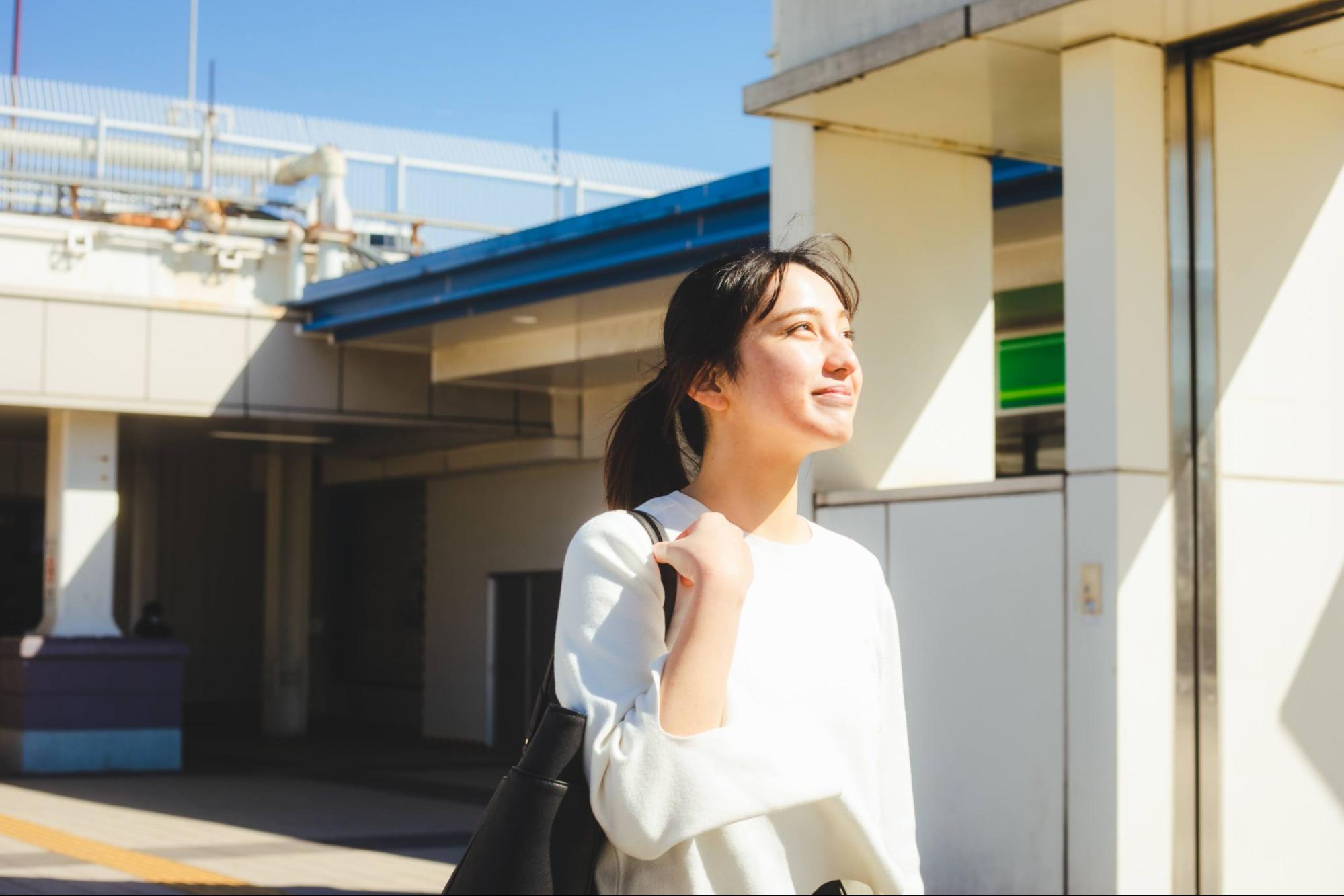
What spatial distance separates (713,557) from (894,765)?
45cm

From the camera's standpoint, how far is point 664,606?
1.97 metres

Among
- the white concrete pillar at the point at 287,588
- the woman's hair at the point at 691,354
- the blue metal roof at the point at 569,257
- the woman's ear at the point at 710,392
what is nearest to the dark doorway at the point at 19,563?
the white concrete pillar at the point at 287,588

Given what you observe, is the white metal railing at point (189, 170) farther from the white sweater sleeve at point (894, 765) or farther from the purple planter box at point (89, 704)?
the white sweater sleeve at point (894, 765)

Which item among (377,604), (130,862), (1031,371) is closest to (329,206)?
(377,604)

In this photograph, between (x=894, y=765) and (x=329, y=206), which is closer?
(x=894, y=765)

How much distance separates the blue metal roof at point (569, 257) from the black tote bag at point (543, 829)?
7778 mm

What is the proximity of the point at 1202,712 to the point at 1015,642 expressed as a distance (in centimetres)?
78

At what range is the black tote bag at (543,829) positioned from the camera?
183 centimetres

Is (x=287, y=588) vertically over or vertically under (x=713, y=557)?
under

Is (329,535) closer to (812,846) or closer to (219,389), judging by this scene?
(219,389)

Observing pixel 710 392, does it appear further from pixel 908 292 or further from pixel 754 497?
pixel 908 292

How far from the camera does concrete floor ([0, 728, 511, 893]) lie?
9.51 meters

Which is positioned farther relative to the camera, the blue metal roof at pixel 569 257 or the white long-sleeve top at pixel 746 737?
the blue metal roof at pixel 569 257

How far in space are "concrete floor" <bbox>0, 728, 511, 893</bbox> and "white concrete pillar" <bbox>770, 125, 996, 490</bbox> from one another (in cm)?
368
